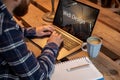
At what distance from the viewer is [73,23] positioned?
1389mm

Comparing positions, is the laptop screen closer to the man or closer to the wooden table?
the wooden table

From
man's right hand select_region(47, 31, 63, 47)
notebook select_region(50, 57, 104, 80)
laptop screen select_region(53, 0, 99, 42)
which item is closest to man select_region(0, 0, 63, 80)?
notebook select_region(50, 57, 104, 80)

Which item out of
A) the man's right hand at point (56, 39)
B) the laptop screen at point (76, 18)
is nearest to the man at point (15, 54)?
the man's right hand at point (56, 39)

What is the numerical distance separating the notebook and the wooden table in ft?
0.20

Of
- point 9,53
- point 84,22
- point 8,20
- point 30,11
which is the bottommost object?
point 30,11

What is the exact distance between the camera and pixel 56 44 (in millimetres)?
1211

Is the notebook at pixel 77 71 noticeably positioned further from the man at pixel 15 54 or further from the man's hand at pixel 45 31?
the man's hand at pixel 45 31

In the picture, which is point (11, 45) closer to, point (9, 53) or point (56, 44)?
point (9, 53)

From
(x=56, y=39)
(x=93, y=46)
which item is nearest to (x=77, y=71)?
(x=93, y=46)

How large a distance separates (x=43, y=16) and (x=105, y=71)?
0.74m

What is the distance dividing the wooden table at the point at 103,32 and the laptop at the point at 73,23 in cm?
6

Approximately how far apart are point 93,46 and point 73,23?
11.4 inches

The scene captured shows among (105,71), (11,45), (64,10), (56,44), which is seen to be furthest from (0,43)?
(64,10)

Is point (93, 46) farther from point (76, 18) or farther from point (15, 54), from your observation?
point (15, 54)
